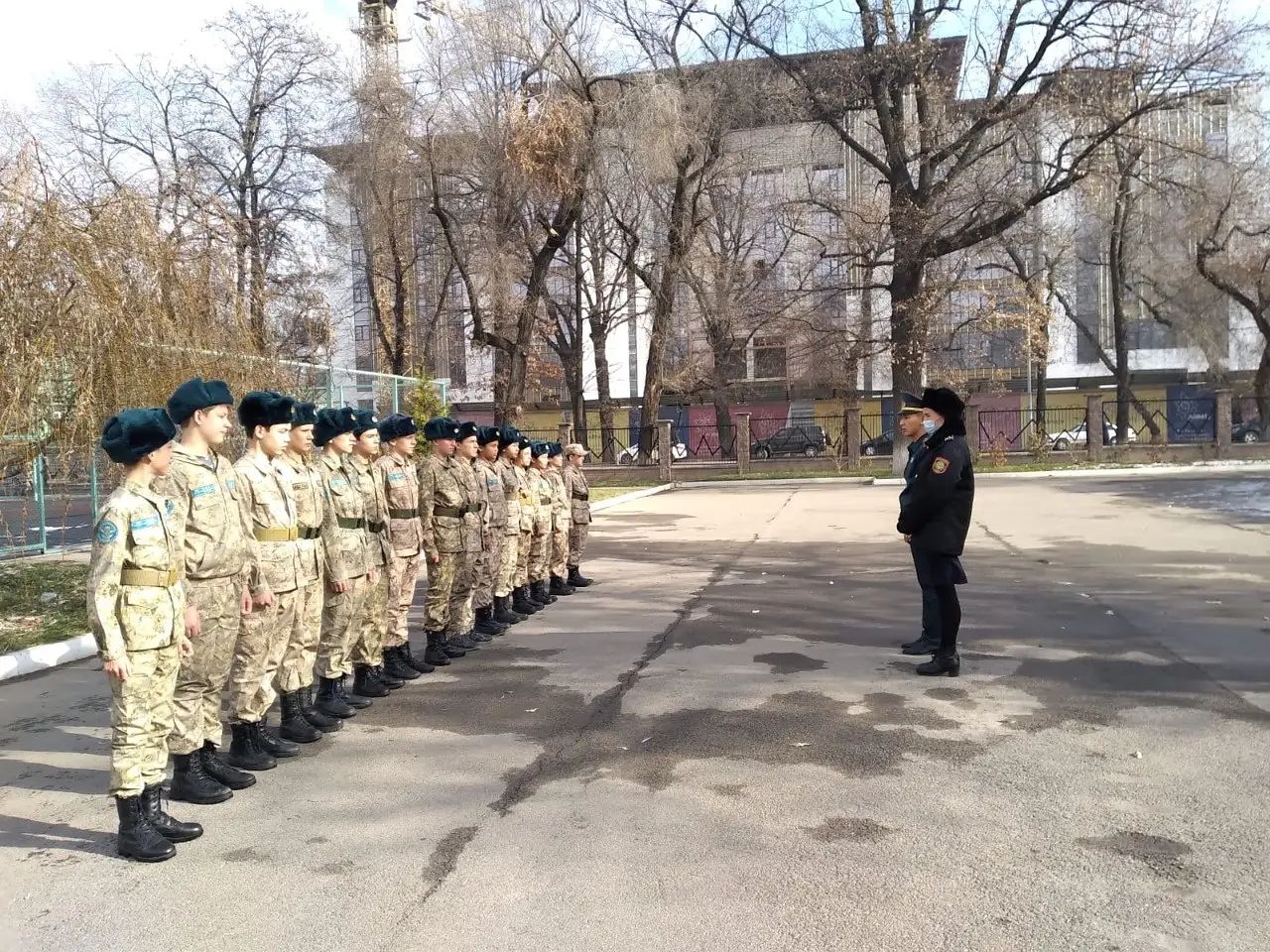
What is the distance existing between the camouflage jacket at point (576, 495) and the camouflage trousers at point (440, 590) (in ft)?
11.5

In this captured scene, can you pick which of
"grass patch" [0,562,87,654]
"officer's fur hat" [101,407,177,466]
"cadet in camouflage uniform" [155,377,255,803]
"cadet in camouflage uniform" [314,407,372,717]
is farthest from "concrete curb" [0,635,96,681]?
"officer's fur hat" [101,407,177,466]

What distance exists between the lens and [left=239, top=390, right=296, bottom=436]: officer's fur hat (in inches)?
207

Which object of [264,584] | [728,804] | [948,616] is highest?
[264,584]

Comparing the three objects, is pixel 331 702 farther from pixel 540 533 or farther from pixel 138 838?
pixel 540 533

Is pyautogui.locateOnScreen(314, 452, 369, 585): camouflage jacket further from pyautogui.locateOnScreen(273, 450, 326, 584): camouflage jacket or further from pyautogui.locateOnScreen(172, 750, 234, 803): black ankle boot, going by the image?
pyautogui.locateOnScreen(172, 750, 234, 803): black ankle boot

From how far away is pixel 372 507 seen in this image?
625 cm

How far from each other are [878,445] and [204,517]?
1486 inches

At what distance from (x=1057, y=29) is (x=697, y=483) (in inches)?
632

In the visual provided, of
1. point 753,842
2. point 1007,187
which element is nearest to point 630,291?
point 1007,187

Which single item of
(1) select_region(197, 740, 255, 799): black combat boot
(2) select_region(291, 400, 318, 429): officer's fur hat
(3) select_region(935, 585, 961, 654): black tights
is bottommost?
(1) select_region(197, 740, 255, 799): black combat boot

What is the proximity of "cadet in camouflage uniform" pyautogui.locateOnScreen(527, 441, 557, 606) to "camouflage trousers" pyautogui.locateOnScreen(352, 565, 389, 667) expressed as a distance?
3.12 m

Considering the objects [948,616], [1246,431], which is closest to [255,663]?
[948,616]

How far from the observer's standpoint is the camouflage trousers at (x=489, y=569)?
8.05 metres

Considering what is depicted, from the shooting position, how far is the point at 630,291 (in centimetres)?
3909
